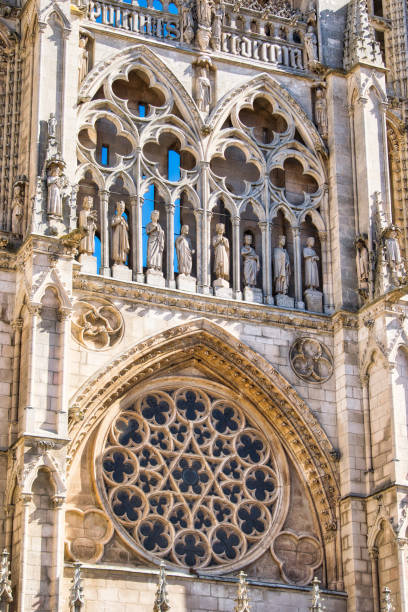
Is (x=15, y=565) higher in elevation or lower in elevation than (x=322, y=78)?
lower

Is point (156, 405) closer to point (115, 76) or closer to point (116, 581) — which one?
point (116, 581)

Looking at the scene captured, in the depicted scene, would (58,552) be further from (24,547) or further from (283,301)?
(283,301)

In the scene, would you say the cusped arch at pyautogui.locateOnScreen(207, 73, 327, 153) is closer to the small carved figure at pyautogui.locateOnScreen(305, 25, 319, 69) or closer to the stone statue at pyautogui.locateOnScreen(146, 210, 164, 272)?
the small carved figure at pyautogui.locateOnScreen(305, 25, 319, 69)

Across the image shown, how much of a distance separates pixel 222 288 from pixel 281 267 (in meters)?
A: 1.27

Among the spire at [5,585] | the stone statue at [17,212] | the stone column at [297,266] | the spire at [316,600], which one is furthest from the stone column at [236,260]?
the spire at [5,585]

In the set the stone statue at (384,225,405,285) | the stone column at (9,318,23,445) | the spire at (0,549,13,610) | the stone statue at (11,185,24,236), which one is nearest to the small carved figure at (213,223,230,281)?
the stone statue at (384,225,405,285)

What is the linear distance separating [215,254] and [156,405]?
9.55 feet

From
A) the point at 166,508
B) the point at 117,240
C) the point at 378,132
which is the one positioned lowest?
the point at 166,508

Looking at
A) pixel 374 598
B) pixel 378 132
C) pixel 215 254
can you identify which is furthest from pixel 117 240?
pixel 374 598

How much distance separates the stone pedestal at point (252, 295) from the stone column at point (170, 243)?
1.32 meters

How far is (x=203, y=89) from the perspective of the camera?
80.9 ft

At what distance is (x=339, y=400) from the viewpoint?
Result: 922 inches

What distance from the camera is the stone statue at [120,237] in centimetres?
2298

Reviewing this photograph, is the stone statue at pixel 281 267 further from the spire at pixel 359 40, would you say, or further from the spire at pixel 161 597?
the spire at pixel 161 597
